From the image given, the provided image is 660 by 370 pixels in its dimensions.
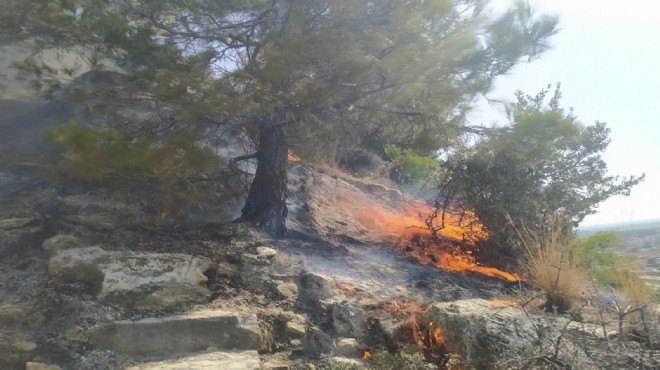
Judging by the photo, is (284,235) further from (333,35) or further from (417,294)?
(333,35)

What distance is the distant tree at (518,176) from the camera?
559 cm

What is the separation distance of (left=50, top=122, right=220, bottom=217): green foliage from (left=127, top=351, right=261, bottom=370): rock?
2.12 metres

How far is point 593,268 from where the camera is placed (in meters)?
5.49

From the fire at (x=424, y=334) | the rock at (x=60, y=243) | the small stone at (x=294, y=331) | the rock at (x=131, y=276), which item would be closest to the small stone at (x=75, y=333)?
the rock at (x=131, y=276)

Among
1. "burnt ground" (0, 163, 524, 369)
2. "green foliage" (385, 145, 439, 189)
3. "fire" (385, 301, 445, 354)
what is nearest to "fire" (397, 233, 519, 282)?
"burnt ground" (0, 163, 524, 369)

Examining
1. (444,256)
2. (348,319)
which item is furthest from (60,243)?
(444,256)

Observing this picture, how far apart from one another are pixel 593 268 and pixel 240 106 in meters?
4.51

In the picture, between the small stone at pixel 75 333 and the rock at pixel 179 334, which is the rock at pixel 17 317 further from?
the rock at pixel 179 334

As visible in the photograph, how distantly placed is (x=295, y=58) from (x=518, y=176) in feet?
13.0

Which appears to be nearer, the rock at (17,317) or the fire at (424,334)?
the rock at (17,317)

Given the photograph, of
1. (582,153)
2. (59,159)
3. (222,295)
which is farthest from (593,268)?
(59,159)

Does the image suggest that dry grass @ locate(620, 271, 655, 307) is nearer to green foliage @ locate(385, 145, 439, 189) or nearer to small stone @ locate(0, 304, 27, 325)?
small stone @ locate(0, 304, 27, 325)

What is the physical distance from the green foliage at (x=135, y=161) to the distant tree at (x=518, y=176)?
12.0 feet

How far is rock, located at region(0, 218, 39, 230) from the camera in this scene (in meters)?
4.57
